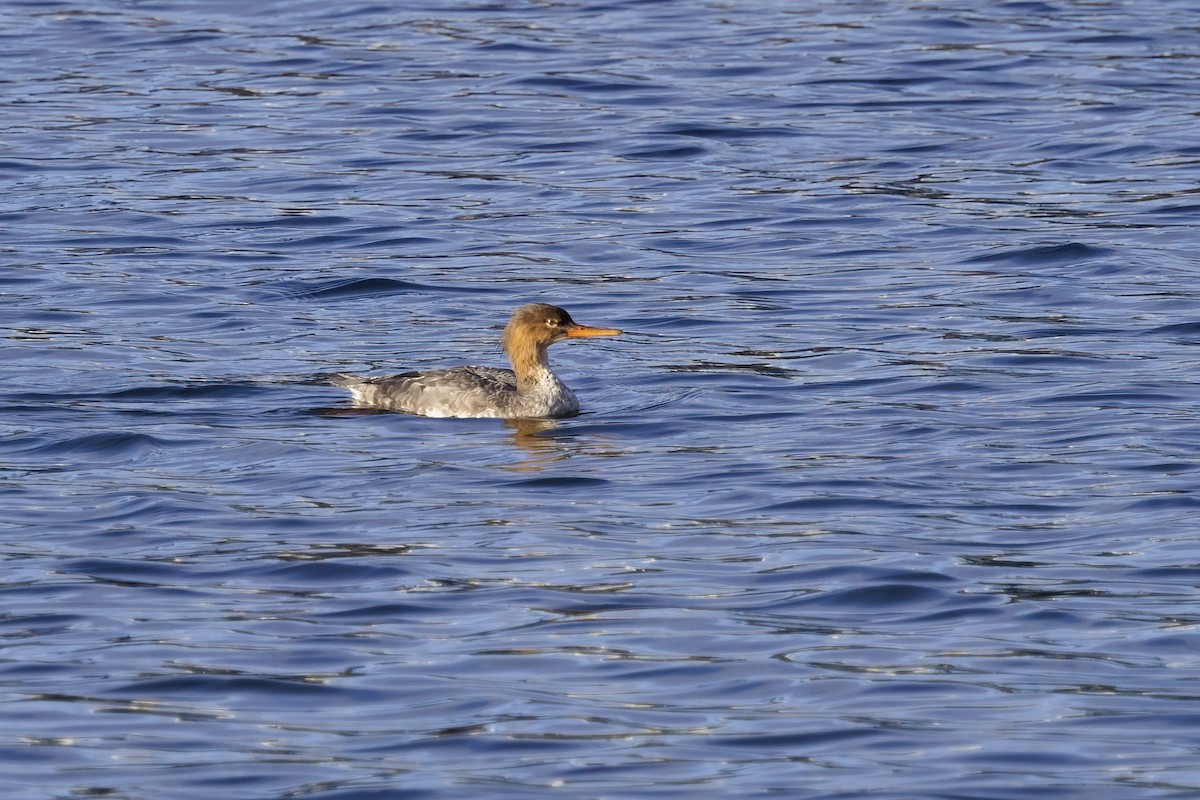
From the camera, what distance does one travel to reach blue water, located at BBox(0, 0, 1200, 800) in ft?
28.1

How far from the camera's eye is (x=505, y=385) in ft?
47.6

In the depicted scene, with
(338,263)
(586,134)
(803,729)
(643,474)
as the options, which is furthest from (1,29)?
(803,729)

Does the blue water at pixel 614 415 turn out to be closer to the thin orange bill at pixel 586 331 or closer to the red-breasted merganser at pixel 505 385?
the red-breasted merganser at pixel 505 385

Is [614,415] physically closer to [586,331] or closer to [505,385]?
[586,331]

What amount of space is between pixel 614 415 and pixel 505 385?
0.73m

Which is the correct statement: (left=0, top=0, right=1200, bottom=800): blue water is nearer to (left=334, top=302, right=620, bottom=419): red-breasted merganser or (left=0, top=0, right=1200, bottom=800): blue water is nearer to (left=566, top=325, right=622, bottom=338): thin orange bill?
(left=334, top=302, right=620, bottom=419): red-breasted merganser

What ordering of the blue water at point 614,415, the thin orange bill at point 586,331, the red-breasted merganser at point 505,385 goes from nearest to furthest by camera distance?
the blue water at point 614,415
the red-breasted merganser at point 505,385
the thin orange bill at point 586,331

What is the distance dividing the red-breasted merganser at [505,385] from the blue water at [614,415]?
0.56 ft

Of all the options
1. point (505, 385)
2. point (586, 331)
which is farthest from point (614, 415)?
point (505, 385)

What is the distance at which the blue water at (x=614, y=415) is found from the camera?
28.1ft

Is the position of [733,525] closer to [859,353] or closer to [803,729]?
[803,729]

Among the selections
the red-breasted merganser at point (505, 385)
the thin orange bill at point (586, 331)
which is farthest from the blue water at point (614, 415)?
the thin orange bill at point (586, 331)

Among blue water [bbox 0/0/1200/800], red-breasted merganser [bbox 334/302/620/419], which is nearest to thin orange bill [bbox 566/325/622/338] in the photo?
red-breasted merganser [bbox 334/302/620/419]

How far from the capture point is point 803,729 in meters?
8.47
